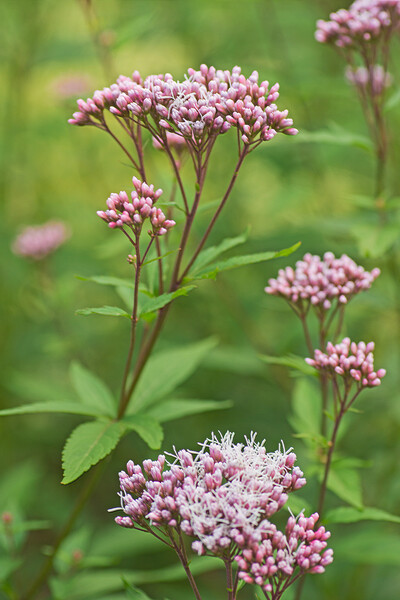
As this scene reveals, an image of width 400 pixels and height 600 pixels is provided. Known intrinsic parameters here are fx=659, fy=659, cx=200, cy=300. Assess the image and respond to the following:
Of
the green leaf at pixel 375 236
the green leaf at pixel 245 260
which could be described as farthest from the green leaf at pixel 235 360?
the green leaf at pixel 245 260

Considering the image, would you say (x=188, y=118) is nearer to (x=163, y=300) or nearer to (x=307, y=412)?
(x=163, y=300)

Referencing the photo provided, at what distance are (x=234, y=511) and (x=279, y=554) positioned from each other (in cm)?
18

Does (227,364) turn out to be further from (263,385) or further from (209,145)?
(209,145)

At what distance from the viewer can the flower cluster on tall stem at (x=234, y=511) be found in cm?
162

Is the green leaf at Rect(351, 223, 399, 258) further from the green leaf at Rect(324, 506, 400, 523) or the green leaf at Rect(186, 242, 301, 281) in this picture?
the green leaf at Rect(324, 506, 400, 523)

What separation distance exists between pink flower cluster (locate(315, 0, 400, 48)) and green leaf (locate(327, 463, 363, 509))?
6.08ft

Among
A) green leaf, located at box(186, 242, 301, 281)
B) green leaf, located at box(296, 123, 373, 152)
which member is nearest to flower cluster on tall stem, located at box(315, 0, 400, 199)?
green leaf, located at box(296, 123, 373, 152)

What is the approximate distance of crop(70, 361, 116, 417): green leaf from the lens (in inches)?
100

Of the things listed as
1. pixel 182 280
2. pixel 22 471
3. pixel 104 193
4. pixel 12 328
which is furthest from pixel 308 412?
pixel 104 193

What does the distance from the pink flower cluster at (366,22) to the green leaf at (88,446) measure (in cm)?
198

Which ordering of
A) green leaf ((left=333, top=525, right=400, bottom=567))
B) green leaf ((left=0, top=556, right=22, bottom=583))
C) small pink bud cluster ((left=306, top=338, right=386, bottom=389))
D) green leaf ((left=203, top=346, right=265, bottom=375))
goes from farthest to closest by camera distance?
green leaf ((left=203, top=346, right=265, bottom=375))
green leaf ((left=333, top=525, right=400, bottom=567))
green leaf ((left=0, top=556, right=22, bottom=583))
small pink bud cluster ((left=306, top=338, right=386, bottom=389))

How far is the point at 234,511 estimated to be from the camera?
5.31 ft

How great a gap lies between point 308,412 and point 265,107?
4.28ft

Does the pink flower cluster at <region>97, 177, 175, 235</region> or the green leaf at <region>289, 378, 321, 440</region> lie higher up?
the pink flower cluster at <region>97, 177, 175, 235</region>
